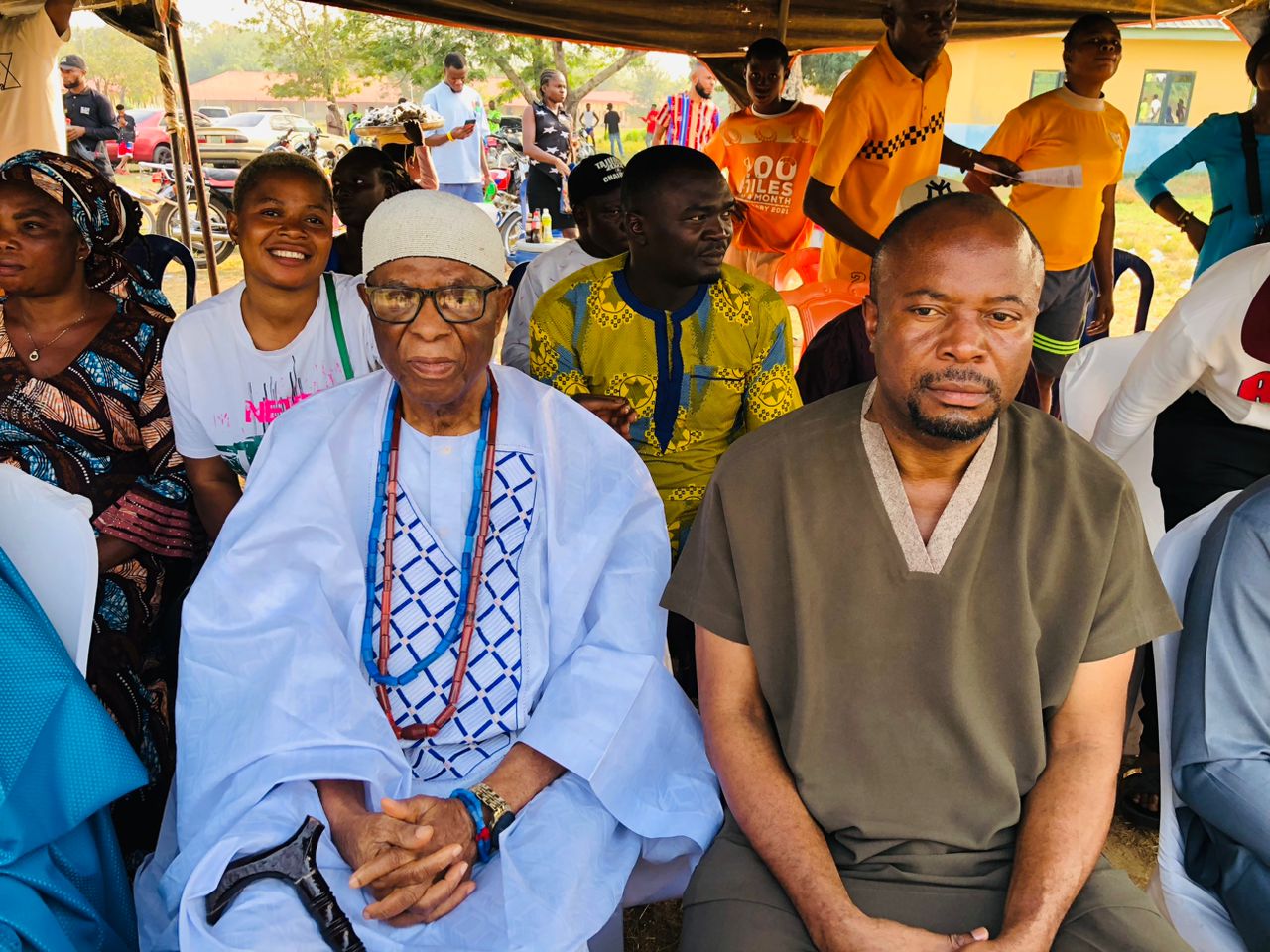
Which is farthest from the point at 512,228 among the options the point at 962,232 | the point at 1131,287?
the point at 962,232

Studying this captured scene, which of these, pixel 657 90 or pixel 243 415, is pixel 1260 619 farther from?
pixel 657 90

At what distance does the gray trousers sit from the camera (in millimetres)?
1660

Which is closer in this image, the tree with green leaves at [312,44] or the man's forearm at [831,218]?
the man's forearm at [831,218]

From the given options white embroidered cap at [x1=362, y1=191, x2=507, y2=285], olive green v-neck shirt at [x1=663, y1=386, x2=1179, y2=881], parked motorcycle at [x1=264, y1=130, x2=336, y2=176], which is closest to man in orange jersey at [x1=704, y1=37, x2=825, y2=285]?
white embroidered cap at [x1=362, y1=191, x2=507, y2=285]

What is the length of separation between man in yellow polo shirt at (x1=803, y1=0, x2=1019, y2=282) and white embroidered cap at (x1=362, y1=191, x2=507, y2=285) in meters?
2.71

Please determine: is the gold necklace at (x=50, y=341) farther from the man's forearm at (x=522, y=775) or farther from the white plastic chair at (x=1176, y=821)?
the white plastic chair at (x=1176, y=821)

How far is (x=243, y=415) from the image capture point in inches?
113

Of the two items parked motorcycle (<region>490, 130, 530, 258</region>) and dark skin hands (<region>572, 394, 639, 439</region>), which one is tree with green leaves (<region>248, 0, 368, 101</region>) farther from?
dark skin hands (<region>572, 394, 639, 439</region>)

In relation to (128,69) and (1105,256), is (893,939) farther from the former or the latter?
(128,69)

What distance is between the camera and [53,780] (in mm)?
1850

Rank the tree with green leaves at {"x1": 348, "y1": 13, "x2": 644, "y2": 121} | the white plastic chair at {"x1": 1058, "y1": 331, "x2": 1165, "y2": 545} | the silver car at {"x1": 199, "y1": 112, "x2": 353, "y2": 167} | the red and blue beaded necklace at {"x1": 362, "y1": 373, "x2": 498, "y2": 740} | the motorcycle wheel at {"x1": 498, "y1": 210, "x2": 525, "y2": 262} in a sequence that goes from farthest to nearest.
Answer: the tree with green leaves at {"x1": 348, "y1": 13, "x2": 644, "y2": 121} → the silver car at {"x1": 199, "y1": 112, "x2": 353, "y2": 167} → the motorcycle wheel at {"x1": 498, "y1": 210, "x2": 525, "y2": 262} → the white plastic chair at {"x1": 1058, "y1": 331, "x2": 1165, "y2": 545} → the red and blue beaded necklace at {"x1": 362, "y1": 373, "x2": 498, "y2": 740}

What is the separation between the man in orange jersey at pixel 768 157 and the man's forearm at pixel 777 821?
4629mm

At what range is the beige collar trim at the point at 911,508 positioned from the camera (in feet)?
5.93

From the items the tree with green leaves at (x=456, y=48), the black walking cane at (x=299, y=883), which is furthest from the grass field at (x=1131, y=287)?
the tree with green leaves at (x=456, y=48)
